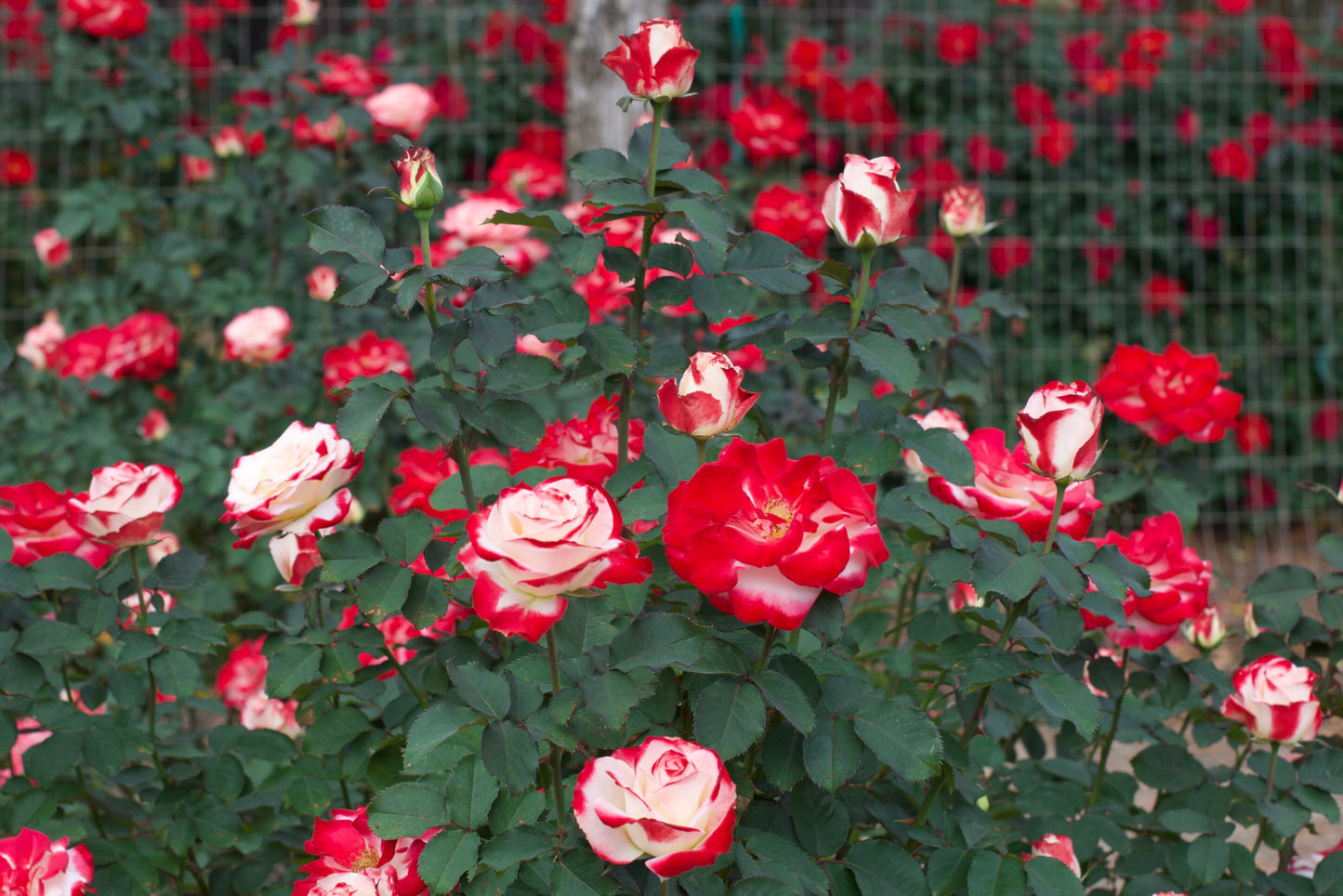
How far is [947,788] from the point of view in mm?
1127

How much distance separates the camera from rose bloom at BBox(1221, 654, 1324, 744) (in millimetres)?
1202

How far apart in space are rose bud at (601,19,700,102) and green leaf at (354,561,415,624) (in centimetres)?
47

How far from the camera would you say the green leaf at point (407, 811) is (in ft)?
2.89

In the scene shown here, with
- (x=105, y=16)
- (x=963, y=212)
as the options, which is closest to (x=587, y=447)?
(x=963, y=212)

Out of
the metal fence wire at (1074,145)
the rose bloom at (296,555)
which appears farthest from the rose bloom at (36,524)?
the metal fence wire at (1074,145)

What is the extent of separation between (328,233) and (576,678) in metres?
0.45

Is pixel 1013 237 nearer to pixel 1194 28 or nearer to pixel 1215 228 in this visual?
pixel 1215 228

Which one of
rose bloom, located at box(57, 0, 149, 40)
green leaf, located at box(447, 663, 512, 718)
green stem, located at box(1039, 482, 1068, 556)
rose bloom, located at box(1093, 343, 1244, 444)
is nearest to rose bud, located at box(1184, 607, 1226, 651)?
rose bloom, located at box(1093, 343, 1244, 444)

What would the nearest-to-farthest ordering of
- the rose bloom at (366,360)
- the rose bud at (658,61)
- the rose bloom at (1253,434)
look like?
1. the rose bud at (658,61)
2. the rose bloom at (366,360)
3. the rose bloom at (1253,434)

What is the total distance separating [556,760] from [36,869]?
463 mm

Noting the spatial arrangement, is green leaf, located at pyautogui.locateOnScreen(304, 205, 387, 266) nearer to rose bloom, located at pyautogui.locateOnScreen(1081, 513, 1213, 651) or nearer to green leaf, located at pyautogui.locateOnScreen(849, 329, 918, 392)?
green leaf, located at pyautogui.locateOnScreen(849, 329, 918, 392)

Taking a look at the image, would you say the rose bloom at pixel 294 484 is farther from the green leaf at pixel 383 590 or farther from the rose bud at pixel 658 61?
the rose bud at pixel 658 61

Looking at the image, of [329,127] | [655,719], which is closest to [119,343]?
[329,127]

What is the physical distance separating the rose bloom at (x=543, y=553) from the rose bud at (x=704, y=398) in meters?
0.15
